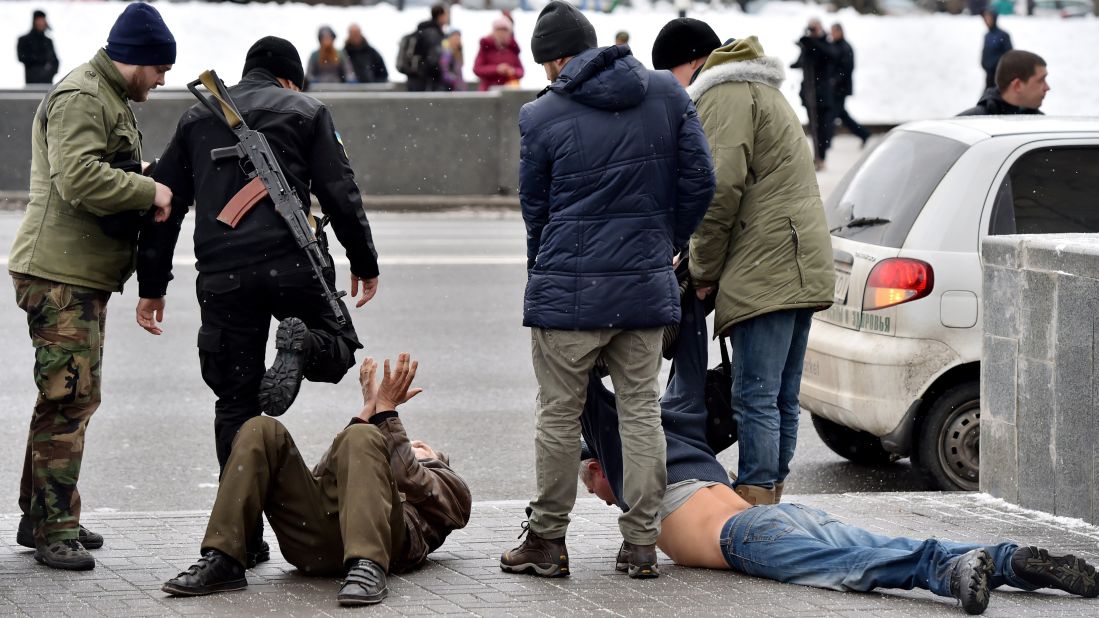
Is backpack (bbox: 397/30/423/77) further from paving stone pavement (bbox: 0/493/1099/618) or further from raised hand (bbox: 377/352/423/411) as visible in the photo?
raised hand (bbox: 377/352/423/411)

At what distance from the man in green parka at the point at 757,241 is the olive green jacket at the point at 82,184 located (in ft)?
6.35

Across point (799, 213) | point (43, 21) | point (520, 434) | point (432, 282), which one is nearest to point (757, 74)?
point (799, 213)

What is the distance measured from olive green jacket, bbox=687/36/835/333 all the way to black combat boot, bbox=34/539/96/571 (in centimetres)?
229

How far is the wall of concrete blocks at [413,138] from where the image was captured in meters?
18.2

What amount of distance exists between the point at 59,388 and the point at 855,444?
3953 millimetres

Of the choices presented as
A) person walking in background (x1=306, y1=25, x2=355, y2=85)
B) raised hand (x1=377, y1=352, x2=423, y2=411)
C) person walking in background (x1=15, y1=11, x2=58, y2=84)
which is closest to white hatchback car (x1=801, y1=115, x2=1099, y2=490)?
raised hand (x1=377, y1=352, x2=423, y2=411)

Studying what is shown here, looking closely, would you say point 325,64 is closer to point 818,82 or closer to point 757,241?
point 818,82

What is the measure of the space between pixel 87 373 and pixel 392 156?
545 inches

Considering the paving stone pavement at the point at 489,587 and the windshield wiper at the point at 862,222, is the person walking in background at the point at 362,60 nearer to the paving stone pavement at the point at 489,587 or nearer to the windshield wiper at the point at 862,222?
the windshield wiper at the point at 862,222

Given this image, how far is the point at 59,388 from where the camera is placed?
517 cm

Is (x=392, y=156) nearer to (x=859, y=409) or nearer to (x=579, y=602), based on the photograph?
(x=859, y=409)

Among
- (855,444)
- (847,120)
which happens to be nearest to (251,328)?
(855,444)

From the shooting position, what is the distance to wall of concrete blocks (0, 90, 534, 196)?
1820cm

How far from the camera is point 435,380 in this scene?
926 centimetres
